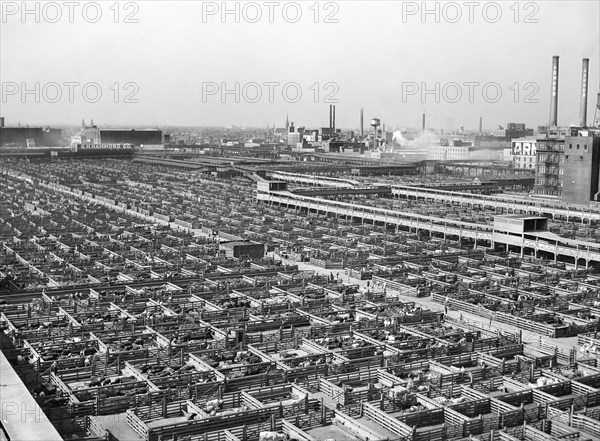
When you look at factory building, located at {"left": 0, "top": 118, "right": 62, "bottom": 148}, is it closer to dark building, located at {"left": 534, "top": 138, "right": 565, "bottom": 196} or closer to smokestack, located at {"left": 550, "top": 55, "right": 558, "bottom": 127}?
smokestack, located at {"left": 550, "top": 55, "right": 558, "bottom": 127}

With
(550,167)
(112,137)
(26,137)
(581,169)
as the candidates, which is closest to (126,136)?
(112,137)

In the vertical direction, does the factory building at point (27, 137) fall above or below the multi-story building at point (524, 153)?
above

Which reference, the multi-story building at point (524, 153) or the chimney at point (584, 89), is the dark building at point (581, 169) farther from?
the multi-story building at point (524, 153)

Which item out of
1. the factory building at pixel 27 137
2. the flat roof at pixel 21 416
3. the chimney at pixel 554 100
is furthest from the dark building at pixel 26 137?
the flat roof at pixel 21 416

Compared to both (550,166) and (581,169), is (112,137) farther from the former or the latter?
(581,169)

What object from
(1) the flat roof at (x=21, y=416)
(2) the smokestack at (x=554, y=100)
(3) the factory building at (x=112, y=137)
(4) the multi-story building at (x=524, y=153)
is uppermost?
(2) the smokestack at (x=554, y=100)

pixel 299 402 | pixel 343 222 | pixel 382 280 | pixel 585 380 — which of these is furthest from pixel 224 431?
pixel 343 222

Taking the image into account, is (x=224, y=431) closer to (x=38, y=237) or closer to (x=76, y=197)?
(x=38, y=237)
